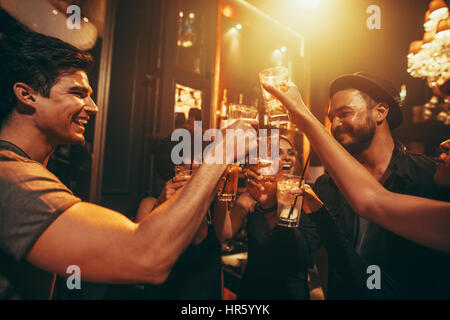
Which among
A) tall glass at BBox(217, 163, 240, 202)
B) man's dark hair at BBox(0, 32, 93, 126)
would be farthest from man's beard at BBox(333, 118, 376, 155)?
man's dark hair at BBox(0, 32, 93, 126)


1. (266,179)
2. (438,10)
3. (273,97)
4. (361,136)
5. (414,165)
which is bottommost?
(266,179)

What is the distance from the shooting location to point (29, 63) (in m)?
1.37

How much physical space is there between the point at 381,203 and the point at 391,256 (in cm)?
70

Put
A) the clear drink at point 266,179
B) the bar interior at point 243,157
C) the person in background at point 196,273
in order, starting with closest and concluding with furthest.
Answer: the bar interior at point 243,157 < the clear drink at point 266,179 < the person in background at point 196,273

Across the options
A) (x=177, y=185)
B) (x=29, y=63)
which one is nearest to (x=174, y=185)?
(x=177, y=185)

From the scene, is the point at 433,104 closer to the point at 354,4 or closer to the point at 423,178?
the point at 354,4

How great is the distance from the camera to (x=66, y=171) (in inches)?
114

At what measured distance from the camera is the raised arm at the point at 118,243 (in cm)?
93

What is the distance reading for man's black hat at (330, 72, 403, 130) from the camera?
6.45ft

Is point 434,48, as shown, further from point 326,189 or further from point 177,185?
point 177,185

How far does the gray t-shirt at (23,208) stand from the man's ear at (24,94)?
366mm

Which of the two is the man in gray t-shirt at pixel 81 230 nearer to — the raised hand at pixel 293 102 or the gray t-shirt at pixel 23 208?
the gray t-shirt at pixel 23 208

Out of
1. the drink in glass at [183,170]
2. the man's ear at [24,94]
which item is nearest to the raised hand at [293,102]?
A: the drink in glass at [183,170]
